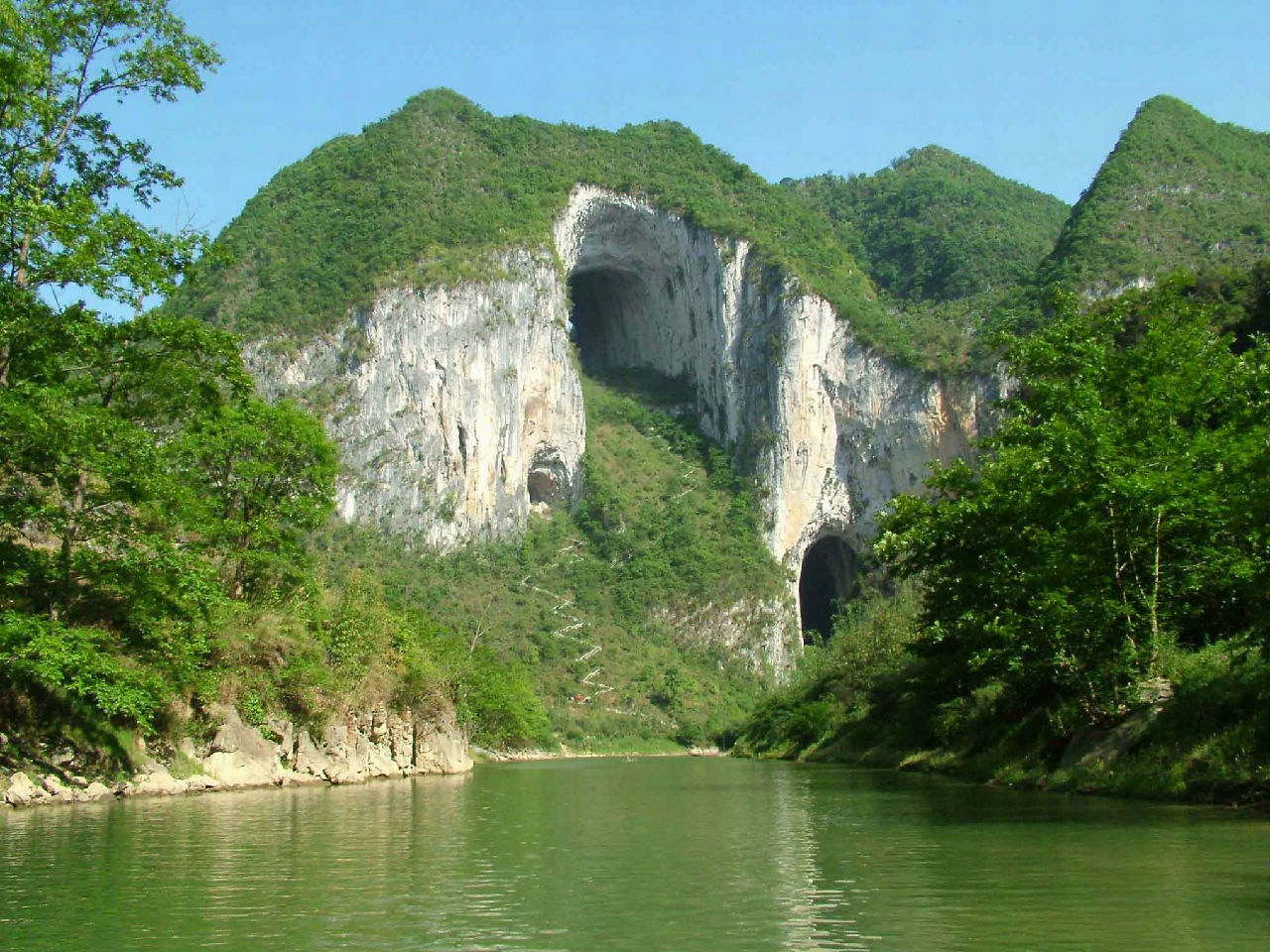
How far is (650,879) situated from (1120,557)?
1461 cm

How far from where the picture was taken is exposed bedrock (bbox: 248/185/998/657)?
103 metres

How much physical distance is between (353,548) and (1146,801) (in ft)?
272

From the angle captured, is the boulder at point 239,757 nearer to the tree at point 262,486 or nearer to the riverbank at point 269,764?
the riverbank at point 269,764

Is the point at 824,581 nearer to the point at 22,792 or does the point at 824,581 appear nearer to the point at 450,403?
the point at 450,403

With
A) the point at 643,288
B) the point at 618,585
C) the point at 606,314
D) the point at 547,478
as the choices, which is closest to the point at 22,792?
the point at 618,585

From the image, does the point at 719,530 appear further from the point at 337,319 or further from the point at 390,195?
the point at 390,195

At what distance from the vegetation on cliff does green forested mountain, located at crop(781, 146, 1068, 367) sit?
82983 millimetres

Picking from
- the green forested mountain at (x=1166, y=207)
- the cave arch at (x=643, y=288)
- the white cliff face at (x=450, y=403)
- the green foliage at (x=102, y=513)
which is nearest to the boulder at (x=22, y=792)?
the green foliage at (x=102, y=513)

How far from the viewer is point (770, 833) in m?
15.5

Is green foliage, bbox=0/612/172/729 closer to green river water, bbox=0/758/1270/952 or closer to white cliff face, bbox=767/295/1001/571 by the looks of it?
green river water, bbox=0/758/1270/952

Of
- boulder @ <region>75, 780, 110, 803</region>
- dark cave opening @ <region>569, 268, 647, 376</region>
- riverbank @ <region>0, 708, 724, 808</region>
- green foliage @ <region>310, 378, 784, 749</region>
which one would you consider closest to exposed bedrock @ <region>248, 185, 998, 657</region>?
green foliage @ <region>310, 378, 784, 749</region>

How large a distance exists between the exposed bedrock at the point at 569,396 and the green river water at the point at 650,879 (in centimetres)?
8380

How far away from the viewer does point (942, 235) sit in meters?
137

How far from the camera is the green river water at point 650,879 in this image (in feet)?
26.6
